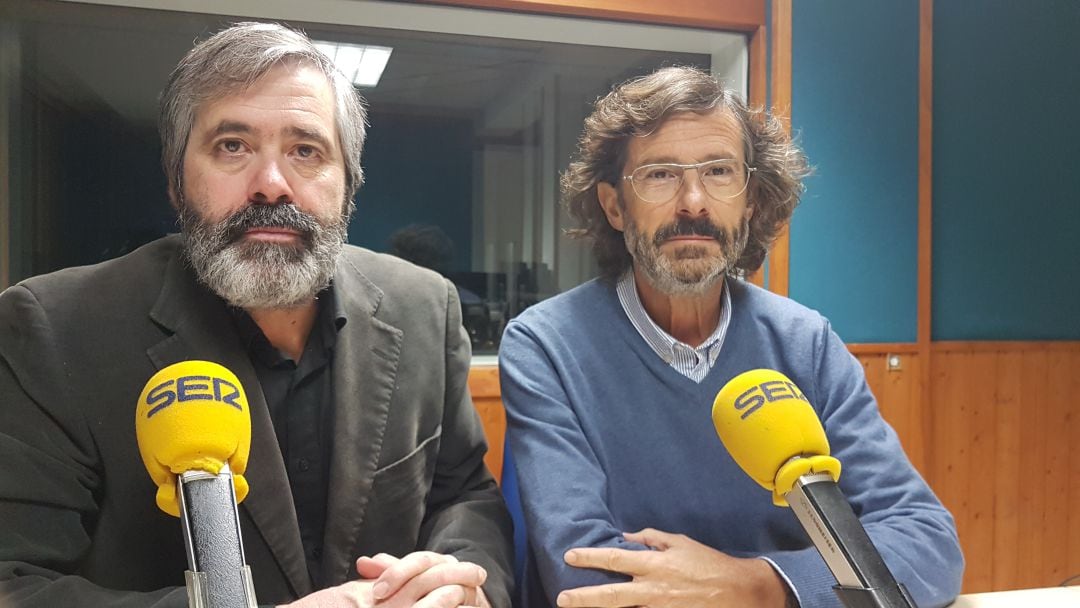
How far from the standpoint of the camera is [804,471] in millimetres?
735

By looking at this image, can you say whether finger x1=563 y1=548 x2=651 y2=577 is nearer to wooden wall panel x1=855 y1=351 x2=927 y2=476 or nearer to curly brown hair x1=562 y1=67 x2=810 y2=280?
curly brown hair x1=562 y1=67 x2=810 y2=280

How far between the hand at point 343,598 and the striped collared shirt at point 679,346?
627 mm

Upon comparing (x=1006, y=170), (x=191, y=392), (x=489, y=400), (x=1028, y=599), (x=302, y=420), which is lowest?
(x=1028, y=599)

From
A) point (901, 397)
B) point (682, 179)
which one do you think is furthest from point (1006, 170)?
point (682, 179)

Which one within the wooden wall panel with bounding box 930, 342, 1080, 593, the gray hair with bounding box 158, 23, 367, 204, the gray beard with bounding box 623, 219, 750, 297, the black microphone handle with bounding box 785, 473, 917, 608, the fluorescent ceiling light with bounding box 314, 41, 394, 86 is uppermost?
the fluorescent ceiling light with bounding box 314, 41, 394, 86

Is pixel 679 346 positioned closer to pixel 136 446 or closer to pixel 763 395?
pixel 763 395

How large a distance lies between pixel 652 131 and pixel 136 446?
0.99 metres

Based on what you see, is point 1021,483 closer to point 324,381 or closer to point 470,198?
point 470,198

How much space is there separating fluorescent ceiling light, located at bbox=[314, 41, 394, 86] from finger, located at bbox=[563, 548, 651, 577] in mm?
1277

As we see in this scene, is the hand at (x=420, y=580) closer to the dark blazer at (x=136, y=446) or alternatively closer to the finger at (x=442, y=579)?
the finger at (x=442, y=579)

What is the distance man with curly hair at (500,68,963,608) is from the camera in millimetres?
1094

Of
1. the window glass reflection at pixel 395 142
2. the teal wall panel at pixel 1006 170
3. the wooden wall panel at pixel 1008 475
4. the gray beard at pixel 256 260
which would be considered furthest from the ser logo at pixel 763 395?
the wooden wall panel at pixel 1008 475

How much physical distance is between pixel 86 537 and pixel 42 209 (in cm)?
94

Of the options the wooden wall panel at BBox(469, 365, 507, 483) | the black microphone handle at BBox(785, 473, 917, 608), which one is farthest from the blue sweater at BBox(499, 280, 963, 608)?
the wooden wall panel at BBox(469, 365, 507, 483)
